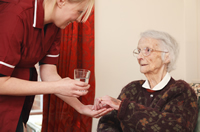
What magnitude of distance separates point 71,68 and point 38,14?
1333 mm

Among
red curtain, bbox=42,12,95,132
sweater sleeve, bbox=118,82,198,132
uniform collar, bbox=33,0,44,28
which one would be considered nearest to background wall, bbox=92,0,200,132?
red curtain, bbox=42,12,95,132

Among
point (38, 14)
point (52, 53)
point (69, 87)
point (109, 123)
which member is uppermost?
point (38, 14)

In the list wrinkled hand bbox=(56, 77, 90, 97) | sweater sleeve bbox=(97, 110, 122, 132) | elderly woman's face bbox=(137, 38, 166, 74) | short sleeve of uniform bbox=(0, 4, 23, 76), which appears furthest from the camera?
elderly woman's face bbox=(137, 38, 166, 74)

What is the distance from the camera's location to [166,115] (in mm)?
1420

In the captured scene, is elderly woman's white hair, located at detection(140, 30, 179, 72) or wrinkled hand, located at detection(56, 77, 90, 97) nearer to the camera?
wrinkled hand, located at detection(56, 77, 90, 97)

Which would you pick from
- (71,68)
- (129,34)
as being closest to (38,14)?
(71,68)

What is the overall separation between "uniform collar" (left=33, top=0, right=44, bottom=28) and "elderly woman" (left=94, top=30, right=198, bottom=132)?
68cm

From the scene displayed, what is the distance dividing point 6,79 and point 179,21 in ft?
9.29

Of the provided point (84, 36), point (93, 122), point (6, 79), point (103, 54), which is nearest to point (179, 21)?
point (103, 54)

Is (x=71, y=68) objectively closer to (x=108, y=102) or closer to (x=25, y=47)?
(x=108, y=102)

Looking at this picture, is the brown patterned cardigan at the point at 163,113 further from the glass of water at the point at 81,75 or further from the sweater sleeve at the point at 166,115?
the glass of water at the point at 81,75

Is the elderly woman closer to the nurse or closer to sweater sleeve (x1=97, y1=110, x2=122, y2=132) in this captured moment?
sweater sleeve (x1=97, y1=110, x2=122, y2=132)

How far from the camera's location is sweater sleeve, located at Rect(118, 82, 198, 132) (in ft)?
4.57

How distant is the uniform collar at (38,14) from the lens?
1.27 m
